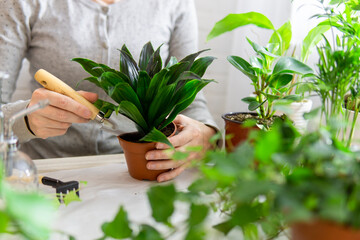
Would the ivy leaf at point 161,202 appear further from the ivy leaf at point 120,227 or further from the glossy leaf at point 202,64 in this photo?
the glossy leaf at point 202,64

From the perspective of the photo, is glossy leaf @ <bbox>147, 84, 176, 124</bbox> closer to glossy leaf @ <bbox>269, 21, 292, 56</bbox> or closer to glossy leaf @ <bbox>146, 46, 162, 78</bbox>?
glossy leaf @ <bbox>146, 46, 162, 78</bbox>

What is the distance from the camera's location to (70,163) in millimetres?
773

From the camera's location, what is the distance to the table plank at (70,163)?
745 mm

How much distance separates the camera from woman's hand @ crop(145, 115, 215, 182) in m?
0.65

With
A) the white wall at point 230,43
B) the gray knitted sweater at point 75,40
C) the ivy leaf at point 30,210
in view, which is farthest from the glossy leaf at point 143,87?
the white wall at point 230,43

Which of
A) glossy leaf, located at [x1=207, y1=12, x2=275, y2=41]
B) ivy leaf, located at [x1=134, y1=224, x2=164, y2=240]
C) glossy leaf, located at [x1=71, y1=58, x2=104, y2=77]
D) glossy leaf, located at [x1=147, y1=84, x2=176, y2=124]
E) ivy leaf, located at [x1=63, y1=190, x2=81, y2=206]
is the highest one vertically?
glossy leaf, located at [x1=207, y1=12, x2=275, y2=41]

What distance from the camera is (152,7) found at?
115cm

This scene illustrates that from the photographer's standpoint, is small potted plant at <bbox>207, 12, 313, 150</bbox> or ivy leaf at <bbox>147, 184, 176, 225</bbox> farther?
small potted plant at <bbox>207, 12, 313, 150</bbox>

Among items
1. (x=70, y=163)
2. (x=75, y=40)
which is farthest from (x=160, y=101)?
(x=75, y=40)

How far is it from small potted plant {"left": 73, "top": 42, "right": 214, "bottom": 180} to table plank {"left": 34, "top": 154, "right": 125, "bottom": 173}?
0.39 feet

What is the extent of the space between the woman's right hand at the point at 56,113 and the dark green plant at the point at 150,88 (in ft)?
0.13

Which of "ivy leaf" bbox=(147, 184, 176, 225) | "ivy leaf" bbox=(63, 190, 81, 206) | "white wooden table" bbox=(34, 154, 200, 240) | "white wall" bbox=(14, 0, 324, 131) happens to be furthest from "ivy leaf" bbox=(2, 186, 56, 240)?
"white wall" bbox=(14, 0, 324, 131)

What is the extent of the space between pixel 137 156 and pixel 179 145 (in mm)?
97

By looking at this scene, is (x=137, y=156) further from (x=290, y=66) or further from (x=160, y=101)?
(x=290, y=66)
